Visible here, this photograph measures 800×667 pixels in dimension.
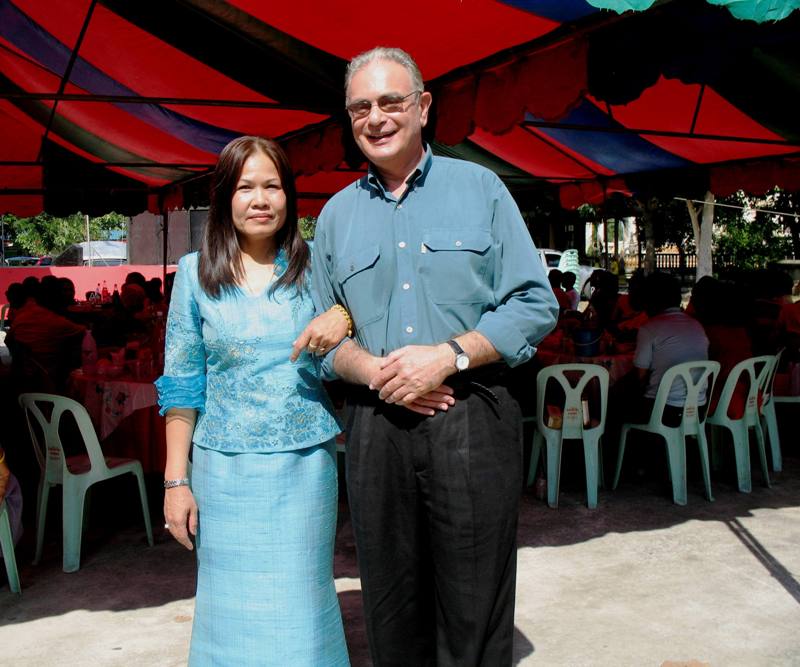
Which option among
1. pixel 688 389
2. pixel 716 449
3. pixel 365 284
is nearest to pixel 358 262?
pixel 365 284

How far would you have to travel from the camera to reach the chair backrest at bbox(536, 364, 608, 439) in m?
4.59

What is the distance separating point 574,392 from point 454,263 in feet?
9.68

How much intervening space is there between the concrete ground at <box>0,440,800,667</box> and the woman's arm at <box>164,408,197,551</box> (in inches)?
44.1

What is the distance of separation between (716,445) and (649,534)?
1495mm

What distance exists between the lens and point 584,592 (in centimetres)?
346

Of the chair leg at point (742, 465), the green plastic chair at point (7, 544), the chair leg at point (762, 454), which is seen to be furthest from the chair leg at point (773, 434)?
the green plastic chair at point (7, 544)

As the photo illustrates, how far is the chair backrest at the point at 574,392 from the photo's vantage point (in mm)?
4594

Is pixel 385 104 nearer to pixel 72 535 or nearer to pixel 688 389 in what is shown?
pixel 72 535

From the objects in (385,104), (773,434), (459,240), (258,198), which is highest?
(385,104)

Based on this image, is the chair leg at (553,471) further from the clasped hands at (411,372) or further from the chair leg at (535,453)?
the clasped hands at (411,372)

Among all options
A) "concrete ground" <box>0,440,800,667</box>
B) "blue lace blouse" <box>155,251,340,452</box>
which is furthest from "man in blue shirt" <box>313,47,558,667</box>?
"concrete ground" <box>0,440,800,667</box>

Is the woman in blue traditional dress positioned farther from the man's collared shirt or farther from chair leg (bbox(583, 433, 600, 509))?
chair leg (bbox(583, 433, 600, 509))

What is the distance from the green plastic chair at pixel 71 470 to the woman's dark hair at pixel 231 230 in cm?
215

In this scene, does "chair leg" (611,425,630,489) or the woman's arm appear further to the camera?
"chair leg" (611,425,630,489)
